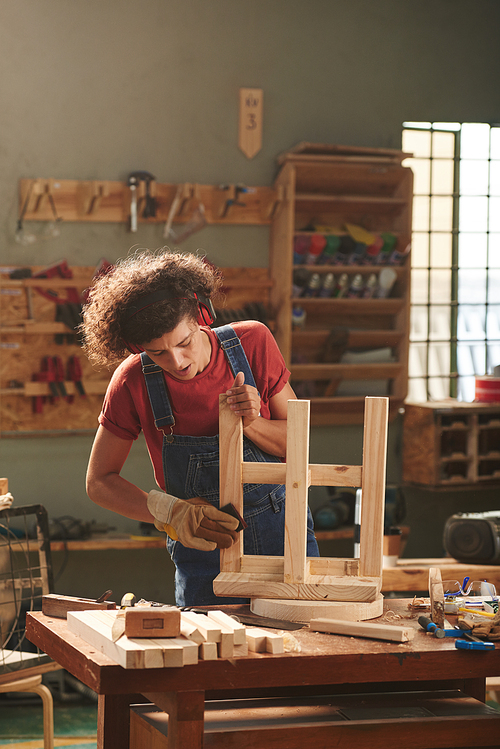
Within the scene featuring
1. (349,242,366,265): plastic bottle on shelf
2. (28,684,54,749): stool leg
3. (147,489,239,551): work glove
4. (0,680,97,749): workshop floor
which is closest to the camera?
(147,489,239,551): work glove

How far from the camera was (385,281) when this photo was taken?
4684 millimetres

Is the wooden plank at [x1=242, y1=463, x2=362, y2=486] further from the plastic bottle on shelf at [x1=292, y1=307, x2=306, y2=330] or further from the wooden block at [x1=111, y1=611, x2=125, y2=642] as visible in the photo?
the plastic bottle on shelf at [x1=292, y1=307, x2=306, y2=330]

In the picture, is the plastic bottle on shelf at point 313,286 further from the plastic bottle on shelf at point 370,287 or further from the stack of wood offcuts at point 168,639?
the stack of wood offcuts at point 168,639

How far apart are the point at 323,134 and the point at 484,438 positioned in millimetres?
2050

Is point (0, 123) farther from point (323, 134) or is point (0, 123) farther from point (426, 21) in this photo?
point (426, 21)

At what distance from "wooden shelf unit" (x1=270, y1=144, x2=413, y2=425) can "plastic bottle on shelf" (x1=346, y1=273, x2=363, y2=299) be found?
1.8 inches

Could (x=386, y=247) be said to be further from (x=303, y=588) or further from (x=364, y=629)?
(x=364, y=629)

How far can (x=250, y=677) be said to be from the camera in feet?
4.58

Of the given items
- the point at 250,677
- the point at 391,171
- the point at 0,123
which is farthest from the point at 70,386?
the point at 250,677

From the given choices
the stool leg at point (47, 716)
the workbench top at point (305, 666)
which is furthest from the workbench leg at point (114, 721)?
the stool leg at point (47, 716)

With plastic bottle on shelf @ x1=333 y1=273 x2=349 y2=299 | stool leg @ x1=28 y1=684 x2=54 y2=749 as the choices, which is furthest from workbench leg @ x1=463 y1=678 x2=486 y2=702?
plastic bottle on shelf @ x1=333 y1=273 x2=349 y2=299

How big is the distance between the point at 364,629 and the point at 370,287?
3.32m

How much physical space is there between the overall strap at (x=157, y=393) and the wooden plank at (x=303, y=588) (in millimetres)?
439

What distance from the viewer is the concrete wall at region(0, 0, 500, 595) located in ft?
14.4
